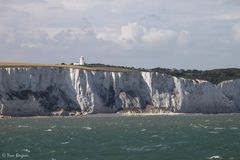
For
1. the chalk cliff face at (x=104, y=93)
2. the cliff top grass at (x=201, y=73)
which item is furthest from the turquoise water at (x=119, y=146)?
the cliff top grass at (x=201, y=73)

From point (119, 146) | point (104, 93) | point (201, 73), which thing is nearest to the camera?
point (119, 146)

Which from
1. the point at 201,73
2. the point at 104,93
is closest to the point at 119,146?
the point at 104,93

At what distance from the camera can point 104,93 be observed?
155 m

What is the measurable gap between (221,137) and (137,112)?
84.7m

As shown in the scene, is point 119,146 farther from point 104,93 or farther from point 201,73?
point 201,73

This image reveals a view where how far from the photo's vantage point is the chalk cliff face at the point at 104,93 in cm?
14138

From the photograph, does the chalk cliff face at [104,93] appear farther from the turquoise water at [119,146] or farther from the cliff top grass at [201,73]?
the turquoise water at [119,146]

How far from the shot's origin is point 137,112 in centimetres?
15400

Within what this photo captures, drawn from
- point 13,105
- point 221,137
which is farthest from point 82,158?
point 13,105

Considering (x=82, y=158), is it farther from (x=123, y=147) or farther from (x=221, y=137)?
(x=221, y=137)

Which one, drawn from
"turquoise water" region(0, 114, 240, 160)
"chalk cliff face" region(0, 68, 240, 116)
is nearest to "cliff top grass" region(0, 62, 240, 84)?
"chalk cliff face" region(0, 68, 240, 116)

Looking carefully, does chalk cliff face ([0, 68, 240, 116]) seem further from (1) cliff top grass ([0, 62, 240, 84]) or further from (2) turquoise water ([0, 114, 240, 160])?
(2) turquoise water ([0, 114, 240, 160])

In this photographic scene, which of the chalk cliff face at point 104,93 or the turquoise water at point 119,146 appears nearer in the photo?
the turquoise water at point 119,146

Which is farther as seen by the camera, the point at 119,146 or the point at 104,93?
the point at 104,93
